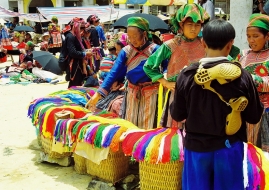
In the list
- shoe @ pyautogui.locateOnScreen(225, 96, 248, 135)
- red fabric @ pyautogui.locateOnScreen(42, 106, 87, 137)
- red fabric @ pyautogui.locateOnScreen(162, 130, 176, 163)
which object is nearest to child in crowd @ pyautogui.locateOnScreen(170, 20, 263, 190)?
shoe @ pyautogui.locateOnScreen(225, 96, 248, 135)

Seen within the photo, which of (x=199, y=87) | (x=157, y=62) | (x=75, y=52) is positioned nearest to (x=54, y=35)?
(x=75, y=52)

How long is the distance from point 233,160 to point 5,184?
261cm

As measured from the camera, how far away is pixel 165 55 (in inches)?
129

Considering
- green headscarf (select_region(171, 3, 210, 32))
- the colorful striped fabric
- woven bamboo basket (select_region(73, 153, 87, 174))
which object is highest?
green headscarf (select_region(171, 3, 210, 32))

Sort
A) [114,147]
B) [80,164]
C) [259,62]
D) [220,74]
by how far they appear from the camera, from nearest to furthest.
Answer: [220,74]
[259,62]
[114,147]
[80,164]

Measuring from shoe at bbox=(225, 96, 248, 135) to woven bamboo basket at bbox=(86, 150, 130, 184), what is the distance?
1.74 meters

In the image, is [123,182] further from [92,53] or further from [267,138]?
[92,53]

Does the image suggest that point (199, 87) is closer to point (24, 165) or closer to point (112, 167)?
point (112, 167)

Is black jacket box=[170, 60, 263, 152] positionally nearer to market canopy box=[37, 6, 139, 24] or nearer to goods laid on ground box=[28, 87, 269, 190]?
goods laid on ground box=[28, 87, 269, 190]

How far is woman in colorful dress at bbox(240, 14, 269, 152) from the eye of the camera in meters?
3.05

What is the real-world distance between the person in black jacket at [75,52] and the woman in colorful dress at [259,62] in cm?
314

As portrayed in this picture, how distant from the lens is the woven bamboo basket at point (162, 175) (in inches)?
127

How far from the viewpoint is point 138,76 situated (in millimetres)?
3785

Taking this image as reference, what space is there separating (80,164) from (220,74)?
2.47 metres
